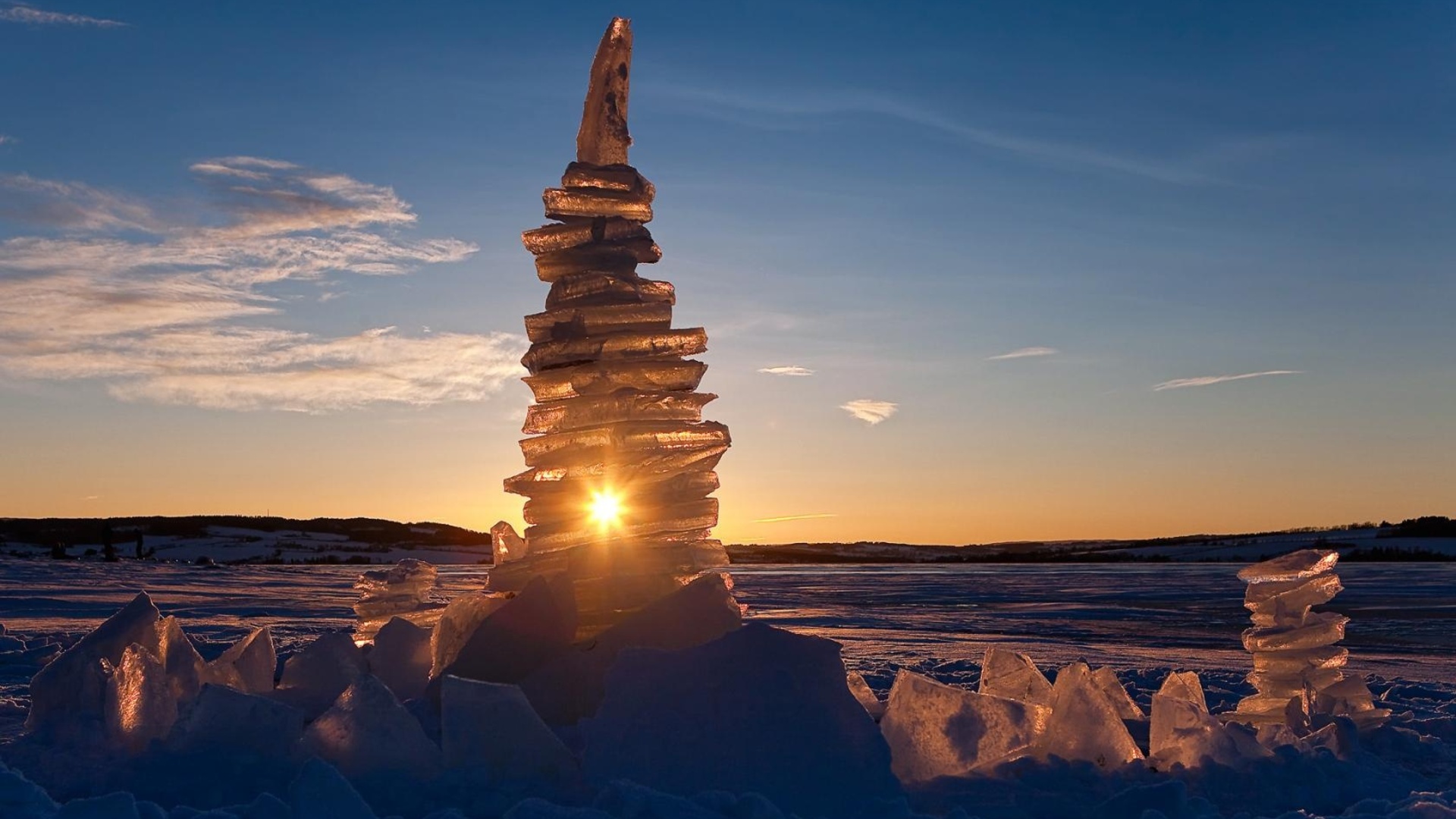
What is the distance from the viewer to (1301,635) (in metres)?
5.82

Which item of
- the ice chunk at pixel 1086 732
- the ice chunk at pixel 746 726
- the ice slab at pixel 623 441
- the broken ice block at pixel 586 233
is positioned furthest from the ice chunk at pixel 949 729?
the broken ice block at pixel 586 233

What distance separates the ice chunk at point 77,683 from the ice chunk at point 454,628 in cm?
122

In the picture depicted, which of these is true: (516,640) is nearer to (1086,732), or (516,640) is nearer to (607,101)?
(1086,732)

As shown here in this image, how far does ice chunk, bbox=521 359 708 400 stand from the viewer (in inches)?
223

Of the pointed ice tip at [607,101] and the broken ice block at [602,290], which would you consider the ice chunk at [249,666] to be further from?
the pointed ice tip at [607,101]

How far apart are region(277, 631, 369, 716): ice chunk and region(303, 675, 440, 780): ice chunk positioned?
1041 millimetres

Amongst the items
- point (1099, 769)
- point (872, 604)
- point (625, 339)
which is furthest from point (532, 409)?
point (872, 604)

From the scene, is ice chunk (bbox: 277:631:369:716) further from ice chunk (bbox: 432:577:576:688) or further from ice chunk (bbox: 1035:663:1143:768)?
ice chunk (bbox: 1035:663:1143:768)

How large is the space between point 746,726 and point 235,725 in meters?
1.80

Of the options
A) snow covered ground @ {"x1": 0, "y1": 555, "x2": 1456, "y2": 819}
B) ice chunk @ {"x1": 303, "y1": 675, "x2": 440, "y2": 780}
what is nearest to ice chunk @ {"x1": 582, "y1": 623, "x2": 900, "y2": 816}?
snow covered ground @ {"x1": 0, "y1": 555, "x2": 1456, "y2": 819}

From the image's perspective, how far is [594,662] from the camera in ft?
16.6

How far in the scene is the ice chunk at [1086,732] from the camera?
446 centimetres

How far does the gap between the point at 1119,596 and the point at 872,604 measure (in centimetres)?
518

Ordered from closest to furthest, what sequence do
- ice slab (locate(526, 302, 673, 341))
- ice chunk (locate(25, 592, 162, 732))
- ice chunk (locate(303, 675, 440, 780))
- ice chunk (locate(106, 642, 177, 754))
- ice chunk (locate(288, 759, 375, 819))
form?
ice chunk (locate(288, 759, 375, 819)) → ice chunk (locate(303, 675, 440, 780)) → ice chunk (locate(106, 642, 177, 754)) → ice chunk (locate(25, 592, 162, 732)) → ice slab (locate(526, 302, 673, 341))
